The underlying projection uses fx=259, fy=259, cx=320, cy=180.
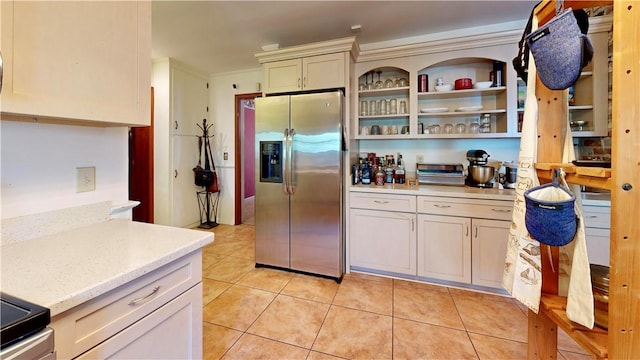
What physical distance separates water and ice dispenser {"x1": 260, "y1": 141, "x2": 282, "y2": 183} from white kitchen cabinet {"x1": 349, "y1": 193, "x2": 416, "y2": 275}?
0.81 meters

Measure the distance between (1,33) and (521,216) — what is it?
184cm

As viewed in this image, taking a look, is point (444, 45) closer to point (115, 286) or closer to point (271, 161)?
point (271, 161)

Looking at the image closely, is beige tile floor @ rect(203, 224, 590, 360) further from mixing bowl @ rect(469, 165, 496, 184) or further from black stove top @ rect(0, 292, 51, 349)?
black stove top @ rect(0, 292, 51, 349)

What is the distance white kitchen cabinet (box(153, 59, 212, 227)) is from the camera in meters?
3.59

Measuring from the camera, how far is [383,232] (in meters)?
2.54

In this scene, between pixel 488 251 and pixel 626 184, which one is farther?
pixel 488 251

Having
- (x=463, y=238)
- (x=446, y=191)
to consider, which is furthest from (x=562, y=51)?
(x=463, y=238)

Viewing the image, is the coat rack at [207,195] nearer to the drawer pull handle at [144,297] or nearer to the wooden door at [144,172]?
the wooden door at [144,172]

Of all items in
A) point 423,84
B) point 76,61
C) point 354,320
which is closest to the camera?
point 76,61

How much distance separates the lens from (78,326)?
71 cm

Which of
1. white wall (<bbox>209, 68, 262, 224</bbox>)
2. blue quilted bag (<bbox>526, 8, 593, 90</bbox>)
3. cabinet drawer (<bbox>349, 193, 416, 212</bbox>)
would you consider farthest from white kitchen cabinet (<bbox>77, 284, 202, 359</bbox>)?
white wall (<bbox>209, 68, 262, 224</bbox>)

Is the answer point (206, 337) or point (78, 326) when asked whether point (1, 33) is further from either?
point (206, 337)

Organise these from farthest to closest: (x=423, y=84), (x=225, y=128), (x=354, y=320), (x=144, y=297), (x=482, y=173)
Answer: (x=225, y=128) < (x=423, y=84) < (x=482, y=173) < (x=354, y=320) < (x=144, y=297)

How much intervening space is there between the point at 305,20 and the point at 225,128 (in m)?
2.31
